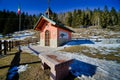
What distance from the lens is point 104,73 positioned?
6215mm

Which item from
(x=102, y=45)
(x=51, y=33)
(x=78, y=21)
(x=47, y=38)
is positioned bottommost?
(x=102, y=45)

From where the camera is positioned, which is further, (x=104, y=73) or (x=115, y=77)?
(x=104, y=73)

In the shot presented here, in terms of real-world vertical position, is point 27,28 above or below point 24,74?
above

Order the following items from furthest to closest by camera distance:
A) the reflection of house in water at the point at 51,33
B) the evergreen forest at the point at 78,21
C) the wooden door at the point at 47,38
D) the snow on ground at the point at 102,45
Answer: the evergreen forest at the point at 78,21 → the wooden door at the point at 47,38 → the reflection of house in water at the point at 51,33 → the snow on ground at the point at 102,45

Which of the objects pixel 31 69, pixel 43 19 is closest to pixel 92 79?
pixel 31 69

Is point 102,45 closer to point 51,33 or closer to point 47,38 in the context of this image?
point 51,33

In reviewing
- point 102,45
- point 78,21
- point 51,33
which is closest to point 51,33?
point 51,33

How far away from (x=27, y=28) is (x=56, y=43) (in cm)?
6468

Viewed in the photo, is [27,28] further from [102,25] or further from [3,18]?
[102,25]

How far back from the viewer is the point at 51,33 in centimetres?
1881

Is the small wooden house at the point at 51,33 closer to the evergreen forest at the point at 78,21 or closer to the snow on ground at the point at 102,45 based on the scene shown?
the snow on ground at the point at 102,45

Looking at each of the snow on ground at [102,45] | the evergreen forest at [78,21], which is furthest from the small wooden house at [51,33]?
the evergreen forest at [78,21]

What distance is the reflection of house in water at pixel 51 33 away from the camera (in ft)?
58.9

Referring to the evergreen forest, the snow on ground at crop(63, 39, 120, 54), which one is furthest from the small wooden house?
A: the evergreen forest
